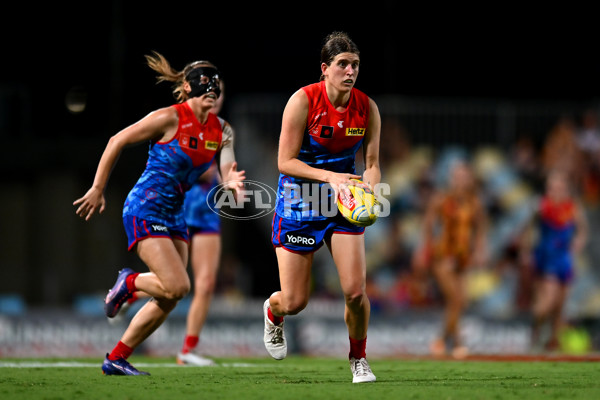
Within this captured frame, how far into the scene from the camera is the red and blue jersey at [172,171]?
24.1 ft

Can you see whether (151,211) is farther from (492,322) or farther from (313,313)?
(492,322)

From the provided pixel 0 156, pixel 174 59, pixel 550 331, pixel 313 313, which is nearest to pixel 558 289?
pixel 550 331

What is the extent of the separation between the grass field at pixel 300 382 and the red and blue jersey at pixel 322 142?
1.25 metres

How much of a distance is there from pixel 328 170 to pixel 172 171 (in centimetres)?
136

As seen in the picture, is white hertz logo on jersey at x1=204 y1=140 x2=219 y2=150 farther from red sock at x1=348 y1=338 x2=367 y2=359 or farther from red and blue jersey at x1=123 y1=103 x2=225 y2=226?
red sock at x1=348 y1=338 x2=367 y2=359

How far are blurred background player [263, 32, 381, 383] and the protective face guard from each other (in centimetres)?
107

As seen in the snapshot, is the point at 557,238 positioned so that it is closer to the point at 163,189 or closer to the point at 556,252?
the point at 556,252

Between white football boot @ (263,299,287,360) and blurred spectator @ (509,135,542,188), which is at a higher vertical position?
blurred spectator @ (509,135,542,188)

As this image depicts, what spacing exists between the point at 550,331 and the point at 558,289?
64 centimetres

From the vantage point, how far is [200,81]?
7.59 metres

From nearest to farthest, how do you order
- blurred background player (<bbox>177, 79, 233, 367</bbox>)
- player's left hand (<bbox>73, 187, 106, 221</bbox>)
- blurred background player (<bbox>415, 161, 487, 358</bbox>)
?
player's left hand (<bbox>73, 187, 106, 221</bbox>), blurred background player (<bbox>177, 79, 233, 367</bbox>), blurred background player (<bbox>415, 161, 487, 358</bbox>)

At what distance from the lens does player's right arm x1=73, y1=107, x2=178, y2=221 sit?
694 cm

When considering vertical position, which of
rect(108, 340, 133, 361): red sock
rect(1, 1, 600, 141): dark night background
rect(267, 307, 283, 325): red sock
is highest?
rect(1, 1, 600, 141): dark night background

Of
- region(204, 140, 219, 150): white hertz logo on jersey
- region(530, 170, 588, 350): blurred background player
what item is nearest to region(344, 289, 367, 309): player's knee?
region(204, 140, 219, 150): white hertz logo on jersey
